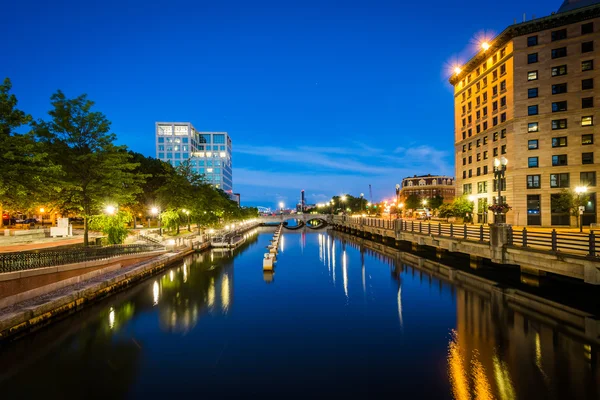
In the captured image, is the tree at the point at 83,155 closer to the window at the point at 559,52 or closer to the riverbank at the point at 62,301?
the riverbank at the point at 62,301

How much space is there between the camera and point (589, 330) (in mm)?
14617

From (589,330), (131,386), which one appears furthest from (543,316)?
(131,386)

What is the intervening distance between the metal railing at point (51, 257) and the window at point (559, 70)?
61189mm

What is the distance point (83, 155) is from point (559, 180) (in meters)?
59.9

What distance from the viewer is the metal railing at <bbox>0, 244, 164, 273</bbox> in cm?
1666

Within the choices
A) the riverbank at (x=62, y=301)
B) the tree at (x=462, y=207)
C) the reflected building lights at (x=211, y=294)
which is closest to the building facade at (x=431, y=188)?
the tree at (x=462, y=207)

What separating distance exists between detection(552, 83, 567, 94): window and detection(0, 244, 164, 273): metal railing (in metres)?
60.3

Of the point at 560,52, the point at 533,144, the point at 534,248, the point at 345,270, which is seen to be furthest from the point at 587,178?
the point at 345,270

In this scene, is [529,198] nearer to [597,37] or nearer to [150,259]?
[597,37]

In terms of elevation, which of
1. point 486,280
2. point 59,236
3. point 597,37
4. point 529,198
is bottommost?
point 486,280

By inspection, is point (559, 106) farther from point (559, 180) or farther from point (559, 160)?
point (559, 180)

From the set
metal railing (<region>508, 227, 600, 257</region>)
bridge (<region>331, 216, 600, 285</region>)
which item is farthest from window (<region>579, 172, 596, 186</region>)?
metal railing (<region>508, 227, 600, 257</region>)

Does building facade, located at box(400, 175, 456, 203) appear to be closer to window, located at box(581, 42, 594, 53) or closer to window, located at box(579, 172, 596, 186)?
window, located at box(579, 172, 596, 186)

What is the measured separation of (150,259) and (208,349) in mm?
20605
